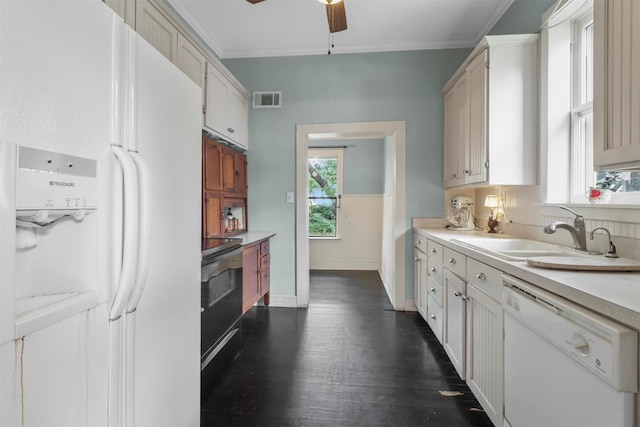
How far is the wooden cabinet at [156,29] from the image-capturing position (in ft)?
5.36

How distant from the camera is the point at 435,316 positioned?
2365mm

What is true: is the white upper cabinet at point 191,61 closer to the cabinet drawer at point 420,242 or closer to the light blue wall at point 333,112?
the light blue wall at point 333,112

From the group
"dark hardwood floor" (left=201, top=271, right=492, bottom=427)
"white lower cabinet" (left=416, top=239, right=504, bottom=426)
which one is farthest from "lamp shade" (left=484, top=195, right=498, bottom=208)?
"dark hardwood floor" (left=201, top=271, right=492, bottom=427)

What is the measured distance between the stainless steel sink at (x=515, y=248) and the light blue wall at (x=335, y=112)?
3.78ft

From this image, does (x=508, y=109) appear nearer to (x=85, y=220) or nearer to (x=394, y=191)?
(x=394, y=191)

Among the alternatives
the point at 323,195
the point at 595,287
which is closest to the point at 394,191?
the point at 323,195

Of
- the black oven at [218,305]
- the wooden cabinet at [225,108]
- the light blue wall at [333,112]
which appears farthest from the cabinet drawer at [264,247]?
the wooden cabinet at [225,108]

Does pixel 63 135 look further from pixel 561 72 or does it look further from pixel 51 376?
pixel 561 72

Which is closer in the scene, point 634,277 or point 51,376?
point 51,376

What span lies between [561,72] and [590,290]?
1736mm

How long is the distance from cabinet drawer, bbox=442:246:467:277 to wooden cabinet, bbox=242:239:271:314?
62.3 inches

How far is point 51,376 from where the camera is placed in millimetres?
650

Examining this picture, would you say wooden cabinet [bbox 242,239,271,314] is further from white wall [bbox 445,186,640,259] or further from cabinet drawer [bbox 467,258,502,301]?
white wall [bbox 445,186,640,259]

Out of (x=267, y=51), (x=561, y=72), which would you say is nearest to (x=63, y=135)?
(x=561, y=72)
